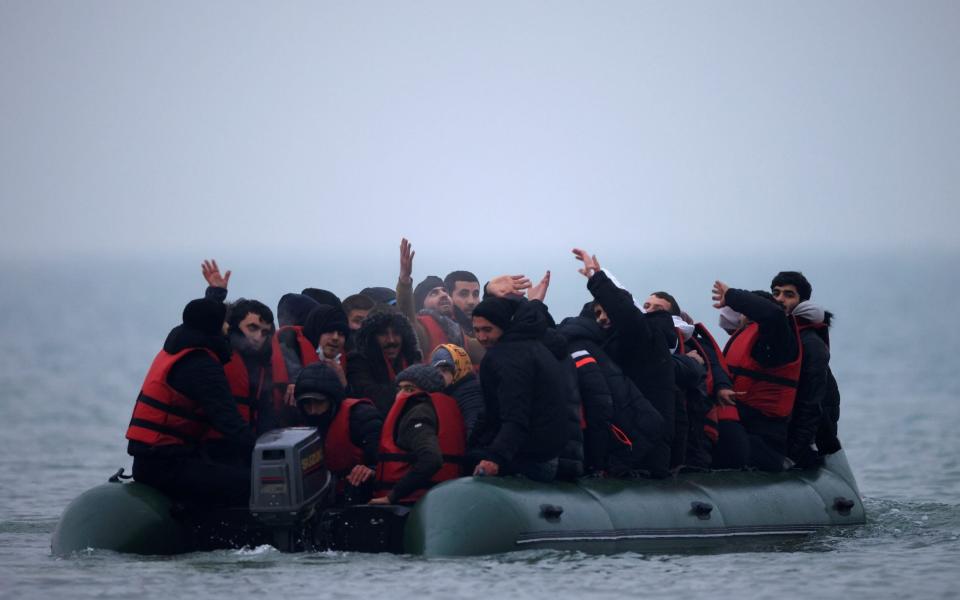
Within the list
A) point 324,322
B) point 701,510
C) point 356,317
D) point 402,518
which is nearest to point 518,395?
point 402,518

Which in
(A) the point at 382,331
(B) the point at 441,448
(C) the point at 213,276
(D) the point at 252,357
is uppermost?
(C) the point at 213,276

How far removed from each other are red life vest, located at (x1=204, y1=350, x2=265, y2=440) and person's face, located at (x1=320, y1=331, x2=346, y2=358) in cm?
57

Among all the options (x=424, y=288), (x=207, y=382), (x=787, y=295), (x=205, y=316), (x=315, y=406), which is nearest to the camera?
(x=207, y=382)

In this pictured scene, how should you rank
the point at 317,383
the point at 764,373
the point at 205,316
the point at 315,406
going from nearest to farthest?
the point at 205,316, the point at 317,383, the point at 315,406, the point at 764,373

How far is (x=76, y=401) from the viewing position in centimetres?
4088

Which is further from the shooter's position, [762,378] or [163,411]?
[762,378]

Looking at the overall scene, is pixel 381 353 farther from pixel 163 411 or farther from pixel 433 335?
pixel 163 411

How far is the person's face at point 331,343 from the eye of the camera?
1318 cm

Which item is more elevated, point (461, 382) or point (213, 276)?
point (213, 276)

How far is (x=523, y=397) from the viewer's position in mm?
12312

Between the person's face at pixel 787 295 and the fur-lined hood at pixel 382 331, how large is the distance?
3116 millimetres

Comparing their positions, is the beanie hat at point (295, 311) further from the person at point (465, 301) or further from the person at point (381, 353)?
the person at point (465, 301)

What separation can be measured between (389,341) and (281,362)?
850mm

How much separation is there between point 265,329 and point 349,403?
2.68 feet
